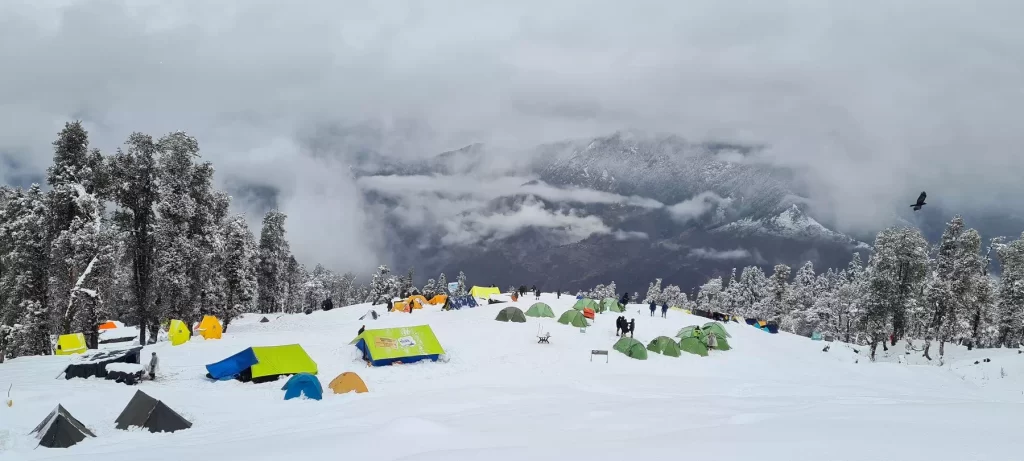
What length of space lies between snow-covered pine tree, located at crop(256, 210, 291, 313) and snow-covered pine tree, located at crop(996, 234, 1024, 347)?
2705 inches

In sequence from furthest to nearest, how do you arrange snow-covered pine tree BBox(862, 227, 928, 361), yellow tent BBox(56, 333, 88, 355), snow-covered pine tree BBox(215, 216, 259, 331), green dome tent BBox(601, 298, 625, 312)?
green dome tent BBox(601, 298, 625, 312) < snow-covered pine tree BBox(862, 227, 928, 361) < snow-covered pine tree BBox(215, 216, 259, 331) < yellow tent BBox(56, 333, 88, 355)

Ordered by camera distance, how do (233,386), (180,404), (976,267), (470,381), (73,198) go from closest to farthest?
(180,404)
(233,386)
(470,381)
(73,198)
(976,267)

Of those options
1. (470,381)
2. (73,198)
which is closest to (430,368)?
(470,381)

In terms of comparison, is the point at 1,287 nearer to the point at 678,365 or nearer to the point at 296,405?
the point at 296,405

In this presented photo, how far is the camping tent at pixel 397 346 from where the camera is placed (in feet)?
80.9

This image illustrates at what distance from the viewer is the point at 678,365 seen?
89.1 feet

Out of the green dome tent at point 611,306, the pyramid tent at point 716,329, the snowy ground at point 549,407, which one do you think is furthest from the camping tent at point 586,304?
the pyramid tent at point 716,329

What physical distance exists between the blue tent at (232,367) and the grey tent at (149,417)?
6.88 meters

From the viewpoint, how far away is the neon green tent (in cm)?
2030

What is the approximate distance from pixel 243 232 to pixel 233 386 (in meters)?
22.9

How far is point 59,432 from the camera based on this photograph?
Result: 1127cm

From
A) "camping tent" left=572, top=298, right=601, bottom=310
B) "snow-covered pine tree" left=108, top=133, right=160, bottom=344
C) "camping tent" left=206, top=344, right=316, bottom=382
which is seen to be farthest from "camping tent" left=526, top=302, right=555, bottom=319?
"snow-covered pine tree" left=108, top=133, right=160, bottom=344

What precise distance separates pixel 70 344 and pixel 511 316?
81.8 feet

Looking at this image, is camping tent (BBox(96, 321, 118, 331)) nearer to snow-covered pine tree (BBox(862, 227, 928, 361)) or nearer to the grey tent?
the grey tent
